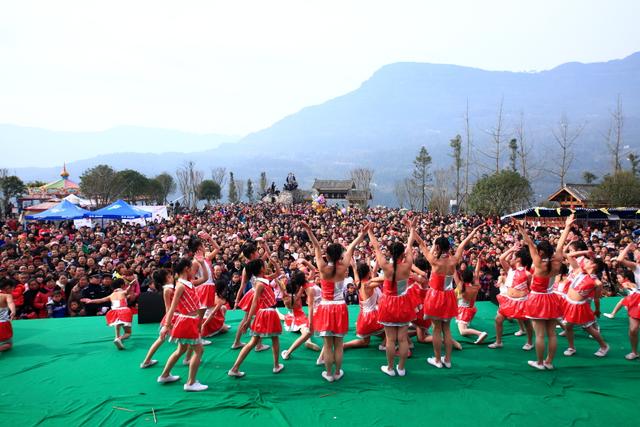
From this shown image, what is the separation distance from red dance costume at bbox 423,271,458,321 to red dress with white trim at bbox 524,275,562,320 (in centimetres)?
95

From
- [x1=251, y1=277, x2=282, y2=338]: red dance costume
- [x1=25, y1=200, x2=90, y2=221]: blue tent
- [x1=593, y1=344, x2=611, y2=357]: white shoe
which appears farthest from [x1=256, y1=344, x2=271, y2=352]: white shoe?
[x1=25, y1=200, x2=90, y2=221]: blue tent

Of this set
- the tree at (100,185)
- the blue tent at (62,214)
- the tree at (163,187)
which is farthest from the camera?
the tree at (163,187)

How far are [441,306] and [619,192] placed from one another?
27609 mm

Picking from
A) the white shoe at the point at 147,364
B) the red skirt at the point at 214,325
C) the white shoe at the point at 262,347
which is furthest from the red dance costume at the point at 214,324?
the white shoe at the point at 147,364

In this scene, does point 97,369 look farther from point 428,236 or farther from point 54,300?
point 428,236

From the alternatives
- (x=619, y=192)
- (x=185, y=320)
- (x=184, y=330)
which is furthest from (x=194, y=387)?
(x=619, y=192)

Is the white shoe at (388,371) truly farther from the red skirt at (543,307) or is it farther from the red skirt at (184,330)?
Result: the red skirt at (184,330)

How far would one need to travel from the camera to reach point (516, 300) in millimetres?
6254

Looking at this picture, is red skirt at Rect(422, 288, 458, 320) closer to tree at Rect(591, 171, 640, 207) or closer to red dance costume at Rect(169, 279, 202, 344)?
red dance costume at Rect(169, 279, 202, 344)

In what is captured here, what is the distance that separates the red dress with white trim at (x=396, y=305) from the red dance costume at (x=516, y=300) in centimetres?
200

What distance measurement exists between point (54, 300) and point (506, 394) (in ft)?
27.5

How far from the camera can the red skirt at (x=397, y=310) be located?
16.7ft

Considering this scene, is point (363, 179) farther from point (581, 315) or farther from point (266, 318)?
point (266, 318)

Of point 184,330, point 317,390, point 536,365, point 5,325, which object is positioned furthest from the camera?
point 5,325
